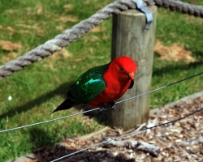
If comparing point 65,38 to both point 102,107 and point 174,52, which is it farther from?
point 174,52

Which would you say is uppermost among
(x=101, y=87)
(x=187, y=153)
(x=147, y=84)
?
(x=101, y=87)

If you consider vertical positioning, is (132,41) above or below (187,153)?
above

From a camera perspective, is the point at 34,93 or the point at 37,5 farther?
the point at 37,5

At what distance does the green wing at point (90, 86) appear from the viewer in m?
2.17

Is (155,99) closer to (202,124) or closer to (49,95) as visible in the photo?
(202,124)

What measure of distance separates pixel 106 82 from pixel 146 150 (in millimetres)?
1086

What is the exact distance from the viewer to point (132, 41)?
2980 millimetres

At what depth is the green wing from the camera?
2.17m

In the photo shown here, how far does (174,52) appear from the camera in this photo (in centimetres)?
492

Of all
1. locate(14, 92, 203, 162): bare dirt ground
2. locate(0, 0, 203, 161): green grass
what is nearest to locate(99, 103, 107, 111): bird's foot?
locate(14, 92, 203, 162): bare dirt ground

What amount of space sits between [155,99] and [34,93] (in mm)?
1193

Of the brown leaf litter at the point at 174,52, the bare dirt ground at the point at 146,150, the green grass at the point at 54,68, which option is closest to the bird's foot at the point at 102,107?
the bare dirt ground at the point at 146,150

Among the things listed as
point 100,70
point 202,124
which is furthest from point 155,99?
point 100,70

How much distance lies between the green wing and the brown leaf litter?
8.53 feet
